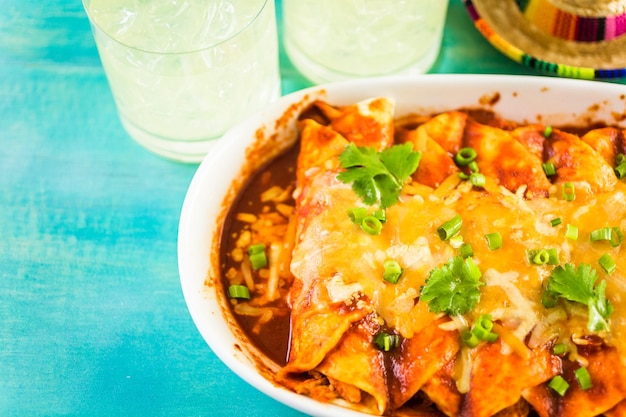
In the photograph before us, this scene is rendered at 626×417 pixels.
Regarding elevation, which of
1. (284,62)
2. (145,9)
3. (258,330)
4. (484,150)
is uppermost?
(145,9)

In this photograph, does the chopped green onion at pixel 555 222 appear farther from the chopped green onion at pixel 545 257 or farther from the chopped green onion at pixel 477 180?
the chopped green onion at pixel 477 180

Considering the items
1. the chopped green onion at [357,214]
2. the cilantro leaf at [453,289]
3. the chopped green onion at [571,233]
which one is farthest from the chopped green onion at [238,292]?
the chopped green onion at [571,233]

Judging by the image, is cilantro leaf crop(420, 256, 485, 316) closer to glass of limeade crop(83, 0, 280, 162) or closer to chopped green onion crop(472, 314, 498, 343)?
chopped green onion crop(472, 314, 498, 343)

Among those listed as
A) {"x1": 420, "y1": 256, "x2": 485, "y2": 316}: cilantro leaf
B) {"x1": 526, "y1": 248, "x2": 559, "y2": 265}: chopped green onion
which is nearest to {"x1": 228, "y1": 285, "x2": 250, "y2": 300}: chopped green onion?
{"x1": 420, "y1": 256, "x2": 485, "y2": 316}: cilantro leaf

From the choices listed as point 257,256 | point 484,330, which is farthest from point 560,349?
point 257,256

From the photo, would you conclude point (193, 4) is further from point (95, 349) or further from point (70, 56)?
point (95, 349)

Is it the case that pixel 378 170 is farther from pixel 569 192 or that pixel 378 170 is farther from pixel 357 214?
pixel 569 192

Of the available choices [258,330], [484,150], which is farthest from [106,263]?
[484,150]

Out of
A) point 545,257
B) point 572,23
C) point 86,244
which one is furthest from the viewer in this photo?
point 572,23
